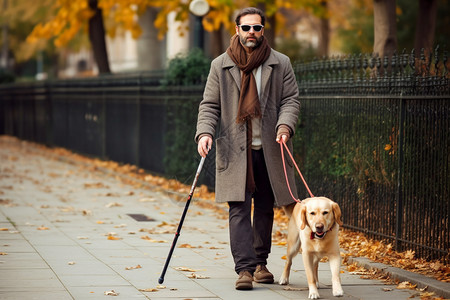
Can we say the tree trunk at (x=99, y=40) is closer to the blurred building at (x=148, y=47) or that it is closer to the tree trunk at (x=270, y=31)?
the blurred building at (x=148, y=47)

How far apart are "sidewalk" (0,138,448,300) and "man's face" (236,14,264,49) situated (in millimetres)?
1912

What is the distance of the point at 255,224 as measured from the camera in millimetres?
7051

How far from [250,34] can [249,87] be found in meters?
0.41

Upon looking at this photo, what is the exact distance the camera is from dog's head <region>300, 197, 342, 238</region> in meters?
6.11

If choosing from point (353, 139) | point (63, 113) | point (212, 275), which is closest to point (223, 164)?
point (212, 275)

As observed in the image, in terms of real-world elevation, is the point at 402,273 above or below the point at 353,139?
below

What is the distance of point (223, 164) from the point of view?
6.86 meters

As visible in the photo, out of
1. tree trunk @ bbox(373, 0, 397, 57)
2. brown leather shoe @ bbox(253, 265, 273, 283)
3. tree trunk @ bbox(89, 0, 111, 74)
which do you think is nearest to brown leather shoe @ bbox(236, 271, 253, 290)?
brown leather shoe @ bbox(253, 265, 273, 283)

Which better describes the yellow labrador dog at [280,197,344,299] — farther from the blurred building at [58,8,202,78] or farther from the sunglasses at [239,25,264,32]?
the blurred building at [58,8,202,78]

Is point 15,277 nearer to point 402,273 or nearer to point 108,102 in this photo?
point 402,273

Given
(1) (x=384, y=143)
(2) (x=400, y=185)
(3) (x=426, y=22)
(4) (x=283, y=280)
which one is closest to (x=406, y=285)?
(4) (x=283, y=280)

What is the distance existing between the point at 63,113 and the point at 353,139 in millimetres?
13844

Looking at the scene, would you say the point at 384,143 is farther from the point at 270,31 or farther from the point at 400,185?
the point at 270,31

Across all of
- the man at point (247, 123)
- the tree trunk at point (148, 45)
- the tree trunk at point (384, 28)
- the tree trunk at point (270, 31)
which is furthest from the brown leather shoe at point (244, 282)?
the tree trunk at point (148, 45)
